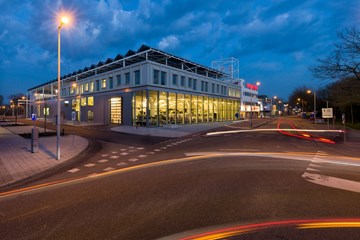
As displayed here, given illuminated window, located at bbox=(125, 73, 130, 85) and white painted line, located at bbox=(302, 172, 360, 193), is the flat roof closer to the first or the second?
illuminated window, located at bbox=(125, 73, 130, 85)

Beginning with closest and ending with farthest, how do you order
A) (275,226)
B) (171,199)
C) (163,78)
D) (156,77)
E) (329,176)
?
(275,226) → (171,199) → (329,176) → (156,77) → (163,78)

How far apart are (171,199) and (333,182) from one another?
535 centimetres

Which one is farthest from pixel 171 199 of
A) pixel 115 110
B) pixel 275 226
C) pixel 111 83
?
pixel 111 83

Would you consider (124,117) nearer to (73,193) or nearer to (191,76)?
(191,76)

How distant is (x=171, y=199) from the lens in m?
5.77

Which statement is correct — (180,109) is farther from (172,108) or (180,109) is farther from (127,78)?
(127,78)

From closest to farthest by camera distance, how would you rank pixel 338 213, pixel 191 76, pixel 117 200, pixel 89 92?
pixel 338 213
pixel 117 200
pixel 191 76
pixel 89 92

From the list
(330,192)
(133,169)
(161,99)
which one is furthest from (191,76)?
(330,192)

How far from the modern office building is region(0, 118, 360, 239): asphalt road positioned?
21.8m

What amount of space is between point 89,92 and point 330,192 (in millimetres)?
45100

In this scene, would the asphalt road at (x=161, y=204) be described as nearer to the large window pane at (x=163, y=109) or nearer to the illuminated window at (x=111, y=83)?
the large window pane at (x=163, y=109)

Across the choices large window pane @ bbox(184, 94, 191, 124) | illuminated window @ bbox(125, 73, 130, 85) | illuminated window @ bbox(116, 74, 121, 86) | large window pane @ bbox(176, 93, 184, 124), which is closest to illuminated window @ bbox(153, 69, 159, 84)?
illuminated window @ bbox(125, 73, 130, 85)

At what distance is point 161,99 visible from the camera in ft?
117

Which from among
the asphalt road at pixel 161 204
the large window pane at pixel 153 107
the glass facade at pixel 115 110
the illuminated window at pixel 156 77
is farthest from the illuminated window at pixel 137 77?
the asphalt road at pixel 161 204
